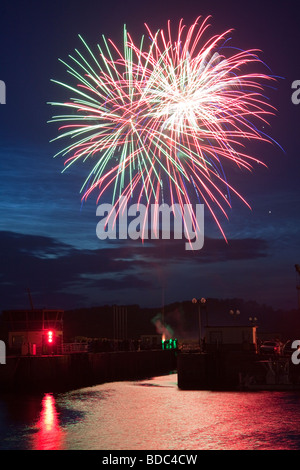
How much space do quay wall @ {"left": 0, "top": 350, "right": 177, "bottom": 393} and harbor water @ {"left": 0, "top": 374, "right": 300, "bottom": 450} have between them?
1.63 metres

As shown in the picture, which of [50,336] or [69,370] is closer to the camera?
[69,370]

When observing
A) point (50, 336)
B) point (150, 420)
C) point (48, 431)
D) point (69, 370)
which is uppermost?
point (50, 336)

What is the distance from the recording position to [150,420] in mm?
53188

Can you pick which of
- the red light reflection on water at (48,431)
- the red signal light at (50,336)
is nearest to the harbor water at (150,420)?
the red light reflection on water at (48,431)

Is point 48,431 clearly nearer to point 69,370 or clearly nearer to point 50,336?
point 69,370

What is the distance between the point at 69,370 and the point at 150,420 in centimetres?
2225

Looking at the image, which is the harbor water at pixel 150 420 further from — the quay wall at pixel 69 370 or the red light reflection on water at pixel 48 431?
the quay wall at pixel 69 370

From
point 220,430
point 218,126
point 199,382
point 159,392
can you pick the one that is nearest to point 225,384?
point 199,382

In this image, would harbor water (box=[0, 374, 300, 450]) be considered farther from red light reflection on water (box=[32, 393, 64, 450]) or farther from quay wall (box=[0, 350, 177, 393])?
quay wall (box=[0, 350, 177, 393])

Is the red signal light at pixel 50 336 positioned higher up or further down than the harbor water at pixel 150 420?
higher up

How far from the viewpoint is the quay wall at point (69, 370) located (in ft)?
224

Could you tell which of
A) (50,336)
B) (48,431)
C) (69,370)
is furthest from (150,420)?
(50,336)

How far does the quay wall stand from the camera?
68250 mm

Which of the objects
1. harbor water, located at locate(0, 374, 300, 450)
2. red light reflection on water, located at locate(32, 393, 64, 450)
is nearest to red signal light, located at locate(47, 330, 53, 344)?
harbor water, located at locate(0, 374, 300, 450)
